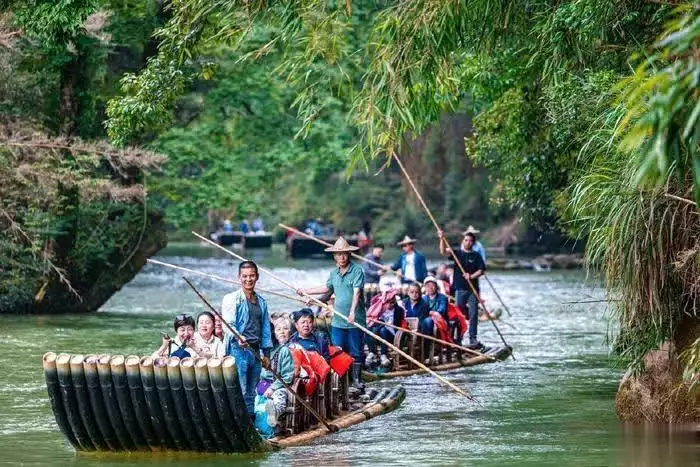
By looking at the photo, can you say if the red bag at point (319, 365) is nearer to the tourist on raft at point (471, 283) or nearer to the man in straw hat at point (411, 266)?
the tourist on raft at point (471, 283)

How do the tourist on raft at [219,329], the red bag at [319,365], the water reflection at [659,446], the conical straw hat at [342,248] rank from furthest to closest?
the conical straw hat at [342,248]
the tourist on raft at [219,329]
the red bag at [319,365]
the water reflection at [659,446]

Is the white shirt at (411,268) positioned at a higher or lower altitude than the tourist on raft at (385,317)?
higher

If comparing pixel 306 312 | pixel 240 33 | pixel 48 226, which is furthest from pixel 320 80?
pixel 48 226

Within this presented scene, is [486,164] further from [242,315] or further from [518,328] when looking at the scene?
[242,315]

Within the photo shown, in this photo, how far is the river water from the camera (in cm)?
1364

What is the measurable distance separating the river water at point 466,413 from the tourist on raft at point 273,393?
46cm

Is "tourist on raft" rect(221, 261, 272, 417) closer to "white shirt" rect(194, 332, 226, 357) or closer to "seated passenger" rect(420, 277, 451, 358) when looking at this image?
"white shirt" rect(194, 332, 226, 357)

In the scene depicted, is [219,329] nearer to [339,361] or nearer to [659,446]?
[339,361]

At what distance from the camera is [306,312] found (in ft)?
50.4

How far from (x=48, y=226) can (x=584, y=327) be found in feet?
34.4

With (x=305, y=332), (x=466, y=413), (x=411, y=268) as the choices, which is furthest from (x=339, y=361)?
(x=411, y=268)

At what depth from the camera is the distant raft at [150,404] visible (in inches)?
517

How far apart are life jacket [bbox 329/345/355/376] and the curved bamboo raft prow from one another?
3.56m

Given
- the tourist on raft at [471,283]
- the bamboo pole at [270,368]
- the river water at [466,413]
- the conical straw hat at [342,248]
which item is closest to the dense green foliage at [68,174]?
the river water at [466,413]
